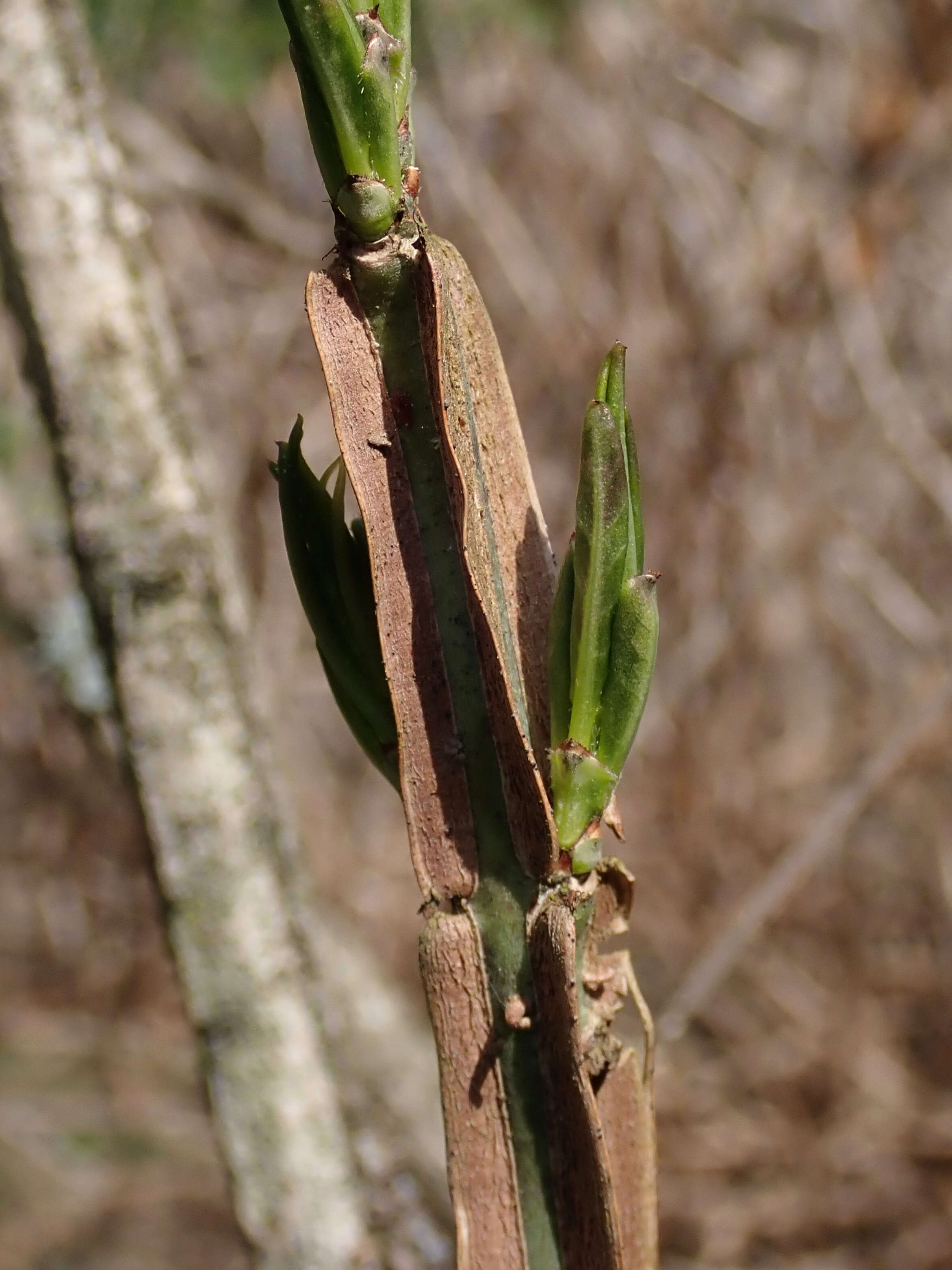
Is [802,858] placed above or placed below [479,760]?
above

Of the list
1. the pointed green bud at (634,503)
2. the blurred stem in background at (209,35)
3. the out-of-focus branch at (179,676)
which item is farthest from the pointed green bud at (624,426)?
the blurred stem in background at (209,35)

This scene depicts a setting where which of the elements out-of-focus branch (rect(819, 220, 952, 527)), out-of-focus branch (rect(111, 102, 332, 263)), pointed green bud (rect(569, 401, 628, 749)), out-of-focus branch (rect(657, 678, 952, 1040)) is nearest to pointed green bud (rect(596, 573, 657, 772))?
pointed green bud (rect(569, 401, 628, 749))

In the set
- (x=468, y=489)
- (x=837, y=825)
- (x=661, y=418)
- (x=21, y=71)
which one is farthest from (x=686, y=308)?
(x=468, y=489)

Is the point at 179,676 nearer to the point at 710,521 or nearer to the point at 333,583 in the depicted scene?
the point at 333,583

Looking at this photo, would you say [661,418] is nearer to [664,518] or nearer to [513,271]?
[664,518]

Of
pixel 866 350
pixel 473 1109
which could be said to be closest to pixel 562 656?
pixel 473 1109

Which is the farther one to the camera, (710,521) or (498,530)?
(710,521)
